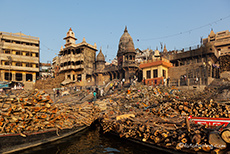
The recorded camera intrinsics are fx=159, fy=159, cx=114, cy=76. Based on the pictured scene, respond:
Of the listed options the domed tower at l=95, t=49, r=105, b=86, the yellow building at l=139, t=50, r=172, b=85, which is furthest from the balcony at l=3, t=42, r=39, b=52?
the yellow building at l=139, t=50, r=172, b=85

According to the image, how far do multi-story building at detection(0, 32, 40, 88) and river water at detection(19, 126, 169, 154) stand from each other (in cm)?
4303

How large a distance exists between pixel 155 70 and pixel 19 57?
41.2 metres

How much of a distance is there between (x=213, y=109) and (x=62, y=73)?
50681mm

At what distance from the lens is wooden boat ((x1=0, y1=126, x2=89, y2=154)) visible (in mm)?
8297

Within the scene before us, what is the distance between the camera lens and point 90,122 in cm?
1576

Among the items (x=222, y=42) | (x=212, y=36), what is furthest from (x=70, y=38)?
(x=212, y=36)

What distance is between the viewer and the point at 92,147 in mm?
10047

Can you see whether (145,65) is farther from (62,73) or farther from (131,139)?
(62,73)

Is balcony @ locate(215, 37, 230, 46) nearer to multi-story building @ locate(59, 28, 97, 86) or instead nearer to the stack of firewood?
multi-story building @ locate(59, 28, 97, 86)

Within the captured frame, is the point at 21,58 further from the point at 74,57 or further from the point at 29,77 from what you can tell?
the point at 74,57

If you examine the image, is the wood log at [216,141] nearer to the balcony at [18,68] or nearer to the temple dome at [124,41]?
the temple dome at [124,41]

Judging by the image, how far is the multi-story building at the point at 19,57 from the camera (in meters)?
46.9

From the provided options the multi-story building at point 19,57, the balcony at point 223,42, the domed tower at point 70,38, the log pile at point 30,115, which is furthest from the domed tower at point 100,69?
the log pile at point 30,115

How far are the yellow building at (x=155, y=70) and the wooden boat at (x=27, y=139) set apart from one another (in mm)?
23130
